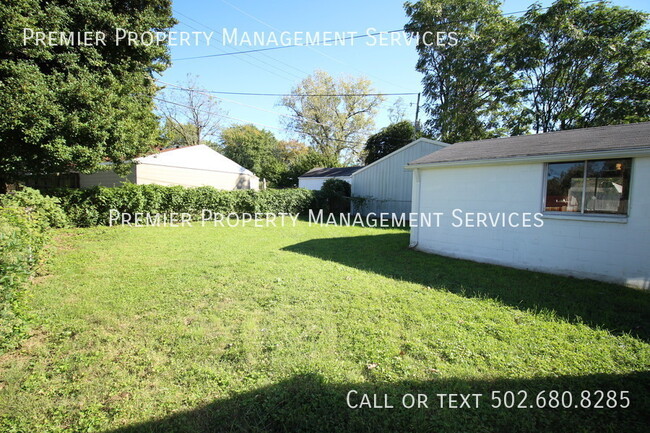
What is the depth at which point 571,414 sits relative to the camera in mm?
2268

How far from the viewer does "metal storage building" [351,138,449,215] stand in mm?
15938

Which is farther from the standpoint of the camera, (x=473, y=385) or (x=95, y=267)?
(x=95, y=267)

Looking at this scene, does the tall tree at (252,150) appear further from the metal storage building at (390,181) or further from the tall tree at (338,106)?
the metal storage building at (390,181)

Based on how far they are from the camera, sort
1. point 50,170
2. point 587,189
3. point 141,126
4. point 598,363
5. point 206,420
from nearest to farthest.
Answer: point 206,420
point 598,363
point 587,189
point 50,170
point 141,126

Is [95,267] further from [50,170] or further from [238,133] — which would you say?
[238,133]

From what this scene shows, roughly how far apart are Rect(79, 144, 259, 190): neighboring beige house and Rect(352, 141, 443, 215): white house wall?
920cm

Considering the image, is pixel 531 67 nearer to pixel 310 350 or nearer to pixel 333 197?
pixel 333 197

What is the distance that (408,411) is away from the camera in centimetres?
228

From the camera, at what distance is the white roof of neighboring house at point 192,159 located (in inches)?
624

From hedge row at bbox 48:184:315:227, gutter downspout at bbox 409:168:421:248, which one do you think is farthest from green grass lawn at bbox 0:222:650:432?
hedge row at bbox 48:184:315:227

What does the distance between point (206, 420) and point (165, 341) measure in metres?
1.37

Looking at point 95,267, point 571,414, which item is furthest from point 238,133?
point 571,414

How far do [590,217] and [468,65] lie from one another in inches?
755

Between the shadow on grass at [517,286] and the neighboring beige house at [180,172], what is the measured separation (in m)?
11.6
